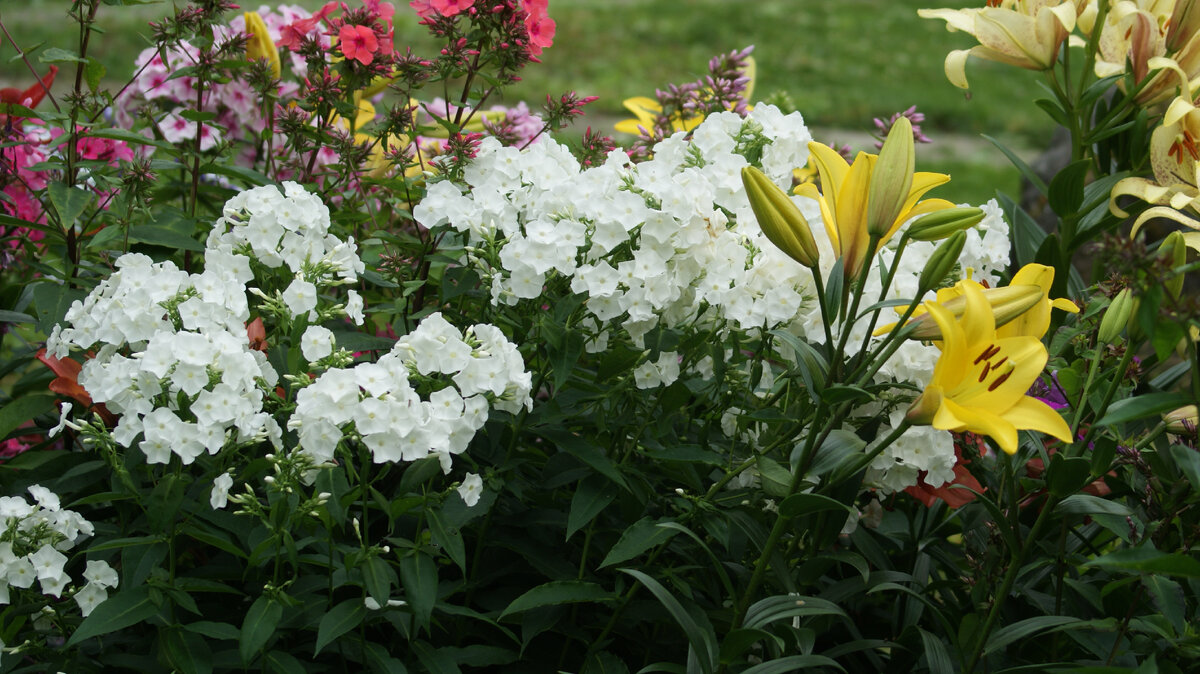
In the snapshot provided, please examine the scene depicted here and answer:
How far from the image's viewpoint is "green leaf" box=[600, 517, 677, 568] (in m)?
1.46

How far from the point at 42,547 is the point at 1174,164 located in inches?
68.6

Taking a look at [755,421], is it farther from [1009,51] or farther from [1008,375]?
[1009,51]

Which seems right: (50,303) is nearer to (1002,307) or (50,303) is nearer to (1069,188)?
(1002,307)

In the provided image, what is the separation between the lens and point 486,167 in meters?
1.66

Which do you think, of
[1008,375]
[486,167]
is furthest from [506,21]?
[1008,375]

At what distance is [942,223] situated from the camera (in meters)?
1.32

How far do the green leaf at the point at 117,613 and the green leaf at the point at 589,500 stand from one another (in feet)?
1.84

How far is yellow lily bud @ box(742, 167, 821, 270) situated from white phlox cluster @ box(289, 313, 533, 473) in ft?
1.20

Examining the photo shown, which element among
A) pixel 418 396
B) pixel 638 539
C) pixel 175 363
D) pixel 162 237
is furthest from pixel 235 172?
pixel 638 539

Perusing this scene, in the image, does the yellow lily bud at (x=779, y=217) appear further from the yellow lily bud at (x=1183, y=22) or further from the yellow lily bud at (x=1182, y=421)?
the yellow lily bud at (x=1183, y=22)

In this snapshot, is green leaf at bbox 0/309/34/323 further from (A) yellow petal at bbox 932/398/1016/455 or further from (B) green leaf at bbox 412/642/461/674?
(A) yellow petal at bbox 932/398/1016/455

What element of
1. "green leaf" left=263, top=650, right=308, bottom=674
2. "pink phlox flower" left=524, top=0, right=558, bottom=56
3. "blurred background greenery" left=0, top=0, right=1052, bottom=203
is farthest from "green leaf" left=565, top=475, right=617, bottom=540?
"blurred background greenery" left=0, top=0, right=1052, bottom=203

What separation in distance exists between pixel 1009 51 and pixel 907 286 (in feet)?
1.90

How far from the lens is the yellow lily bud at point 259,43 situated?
2.17 meters
